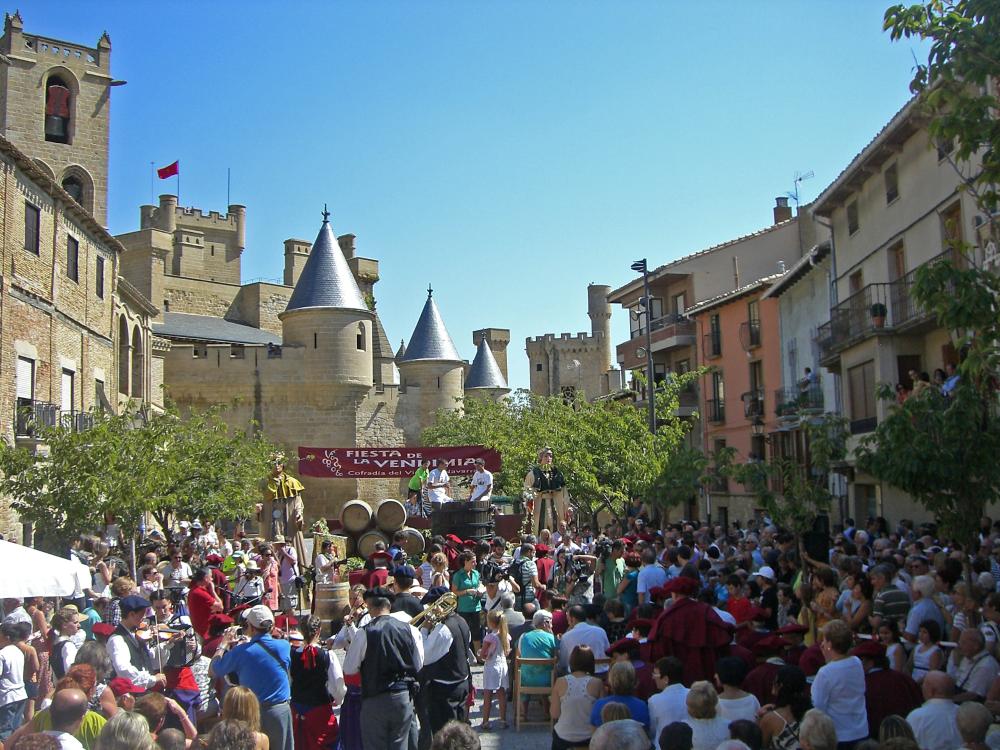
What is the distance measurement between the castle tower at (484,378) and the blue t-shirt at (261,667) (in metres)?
50.1

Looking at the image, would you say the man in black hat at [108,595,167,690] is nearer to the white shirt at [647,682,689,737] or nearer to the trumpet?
the trumpet

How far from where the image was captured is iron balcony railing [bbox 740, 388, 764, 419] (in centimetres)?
3123

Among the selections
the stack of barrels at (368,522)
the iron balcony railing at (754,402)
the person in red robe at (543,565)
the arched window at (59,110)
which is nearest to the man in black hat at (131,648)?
the person in red robe at (543,565)

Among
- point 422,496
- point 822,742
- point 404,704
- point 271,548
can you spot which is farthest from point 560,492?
point 822,742

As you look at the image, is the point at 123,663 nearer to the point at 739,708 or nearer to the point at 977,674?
the point at 739,708

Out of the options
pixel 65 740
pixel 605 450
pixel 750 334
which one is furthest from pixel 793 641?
pixel 750 334

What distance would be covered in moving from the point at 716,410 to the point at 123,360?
66.9 feet

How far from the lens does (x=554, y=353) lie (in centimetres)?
7406

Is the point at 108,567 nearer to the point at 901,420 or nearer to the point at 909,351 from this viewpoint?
the point at 901,420

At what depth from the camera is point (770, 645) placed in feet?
23.1

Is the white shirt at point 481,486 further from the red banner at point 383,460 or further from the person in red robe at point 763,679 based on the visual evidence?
the person in red robe at point 763,679

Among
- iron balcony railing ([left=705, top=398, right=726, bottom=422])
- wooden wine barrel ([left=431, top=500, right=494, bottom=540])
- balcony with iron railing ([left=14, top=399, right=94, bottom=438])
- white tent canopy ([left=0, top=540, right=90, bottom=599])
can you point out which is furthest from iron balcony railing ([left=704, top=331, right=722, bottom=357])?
white tent canopy ([left=0, top=540, right=90, bottom=599])

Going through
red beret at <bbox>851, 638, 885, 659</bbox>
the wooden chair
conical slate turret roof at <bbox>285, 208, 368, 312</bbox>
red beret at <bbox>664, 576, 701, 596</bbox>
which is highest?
conical slate turret roof at <bbox>285, 208, 368, 312</bbox>

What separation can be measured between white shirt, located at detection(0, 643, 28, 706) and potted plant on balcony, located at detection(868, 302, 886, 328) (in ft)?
56.0
